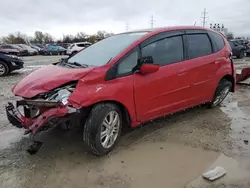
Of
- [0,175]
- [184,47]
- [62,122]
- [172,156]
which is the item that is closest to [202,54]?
[184,47]

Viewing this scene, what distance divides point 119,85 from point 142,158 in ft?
3.27

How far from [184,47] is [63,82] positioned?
2.22 m

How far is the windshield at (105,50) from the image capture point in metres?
4.03

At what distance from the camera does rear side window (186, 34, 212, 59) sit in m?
4.83

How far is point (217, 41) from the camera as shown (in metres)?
5.48

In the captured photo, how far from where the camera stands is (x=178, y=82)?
14.7ft

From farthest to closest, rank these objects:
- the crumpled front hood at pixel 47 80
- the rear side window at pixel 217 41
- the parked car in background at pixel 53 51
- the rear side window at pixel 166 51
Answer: the parked car in background at pixel 53 51 → the rear side window at pixel 217 41 → the rear side window at pixel 166 51 → the crumpled front hood at pixel 47 80

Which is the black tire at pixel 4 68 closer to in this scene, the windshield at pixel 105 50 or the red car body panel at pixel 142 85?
the windshield at pixel 105 50

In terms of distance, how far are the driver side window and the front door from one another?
132 mm

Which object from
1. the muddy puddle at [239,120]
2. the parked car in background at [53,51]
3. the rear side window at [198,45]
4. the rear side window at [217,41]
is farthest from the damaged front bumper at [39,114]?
the parked car in background at [53,51]

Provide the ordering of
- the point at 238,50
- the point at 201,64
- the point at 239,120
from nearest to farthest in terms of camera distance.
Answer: the point at 201,64 → the point at 239,120 → the point at 238,50

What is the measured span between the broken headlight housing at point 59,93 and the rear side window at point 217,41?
3105 millimetres

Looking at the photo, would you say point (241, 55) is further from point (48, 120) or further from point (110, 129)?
point (48, 120)

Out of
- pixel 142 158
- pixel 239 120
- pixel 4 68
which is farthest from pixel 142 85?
pixel 4 68
